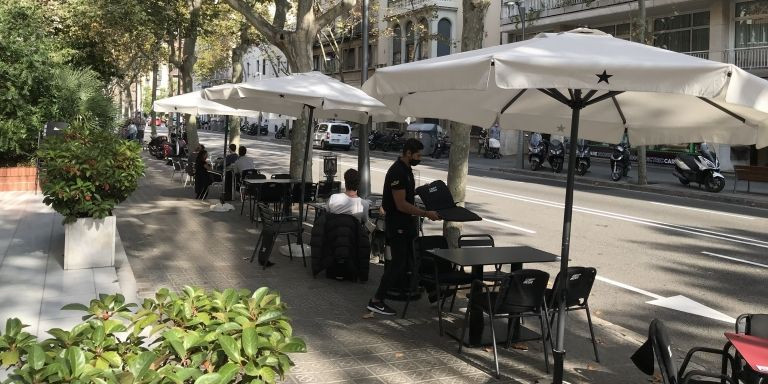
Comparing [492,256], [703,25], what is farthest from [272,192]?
[703,25]

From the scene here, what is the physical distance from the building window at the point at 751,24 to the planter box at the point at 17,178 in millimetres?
24776

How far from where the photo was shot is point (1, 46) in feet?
52.6

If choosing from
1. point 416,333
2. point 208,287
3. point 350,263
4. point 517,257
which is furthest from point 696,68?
point 208,287

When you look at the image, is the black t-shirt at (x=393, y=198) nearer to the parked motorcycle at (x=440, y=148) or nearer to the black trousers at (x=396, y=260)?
the black trousers at (x=396, y=260)

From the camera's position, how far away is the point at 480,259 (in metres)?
5.73

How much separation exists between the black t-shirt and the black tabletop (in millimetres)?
508

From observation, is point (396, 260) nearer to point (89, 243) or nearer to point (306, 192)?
point (89, 243)

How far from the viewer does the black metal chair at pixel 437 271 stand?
19.8ft

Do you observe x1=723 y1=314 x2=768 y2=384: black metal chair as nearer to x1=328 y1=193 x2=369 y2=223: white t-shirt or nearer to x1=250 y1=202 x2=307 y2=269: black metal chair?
x1=328 y1=193 x2=369 y2=223: white t-shirt

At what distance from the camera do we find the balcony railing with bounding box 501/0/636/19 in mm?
29094

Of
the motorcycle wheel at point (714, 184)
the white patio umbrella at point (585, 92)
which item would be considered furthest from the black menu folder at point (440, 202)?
the motorcycle wheel at point (714, 184)

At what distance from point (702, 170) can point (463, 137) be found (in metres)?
14.6

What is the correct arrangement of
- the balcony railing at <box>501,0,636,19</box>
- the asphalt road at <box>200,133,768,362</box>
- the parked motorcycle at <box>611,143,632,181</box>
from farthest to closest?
1. the balcony railing at <box>501,0,636,19</box>
2. the parked motorcycle at <box>611,143,632,181</box>
3. the asphalt road at <box>200,133,768,362</box>

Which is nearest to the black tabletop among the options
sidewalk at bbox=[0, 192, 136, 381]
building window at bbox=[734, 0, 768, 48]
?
sidewalk at bbox=[0, 192, 136, 381]
